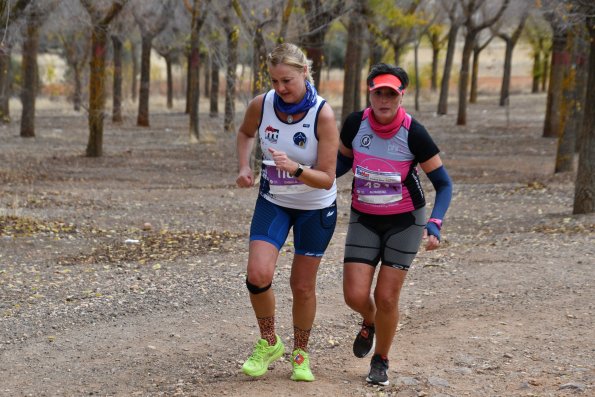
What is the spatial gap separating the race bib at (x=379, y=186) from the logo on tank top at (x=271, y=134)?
0.46 metres

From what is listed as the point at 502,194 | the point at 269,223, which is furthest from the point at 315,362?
the point at 502,194

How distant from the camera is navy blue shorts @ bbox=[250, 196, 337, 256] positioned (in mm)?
4828

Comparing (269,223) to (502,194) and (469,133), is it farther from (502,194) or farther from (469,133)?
(469,133)

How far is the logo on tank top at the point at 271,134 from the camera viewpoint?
4703mm

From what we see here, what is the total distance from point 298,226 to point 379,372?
90cm

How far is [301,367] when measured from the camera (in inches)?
194

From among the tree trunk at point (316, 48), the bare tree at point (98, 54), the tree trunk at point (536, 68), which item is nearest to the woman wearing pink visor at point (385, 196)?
the bare tree at point (98, 54)

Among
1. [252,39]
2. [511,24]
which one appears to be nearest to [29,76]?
[252,39]

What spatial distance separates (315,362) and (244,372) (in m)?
0.64

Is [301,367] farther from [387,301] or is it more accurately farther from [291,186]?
[291,186]


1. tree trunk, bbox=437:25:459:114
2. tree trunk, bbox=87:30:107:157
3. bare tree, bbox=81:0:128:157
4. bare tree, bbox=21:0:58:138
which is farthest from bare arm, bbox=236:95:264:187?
tree trunk, bbox=437:25:459:114

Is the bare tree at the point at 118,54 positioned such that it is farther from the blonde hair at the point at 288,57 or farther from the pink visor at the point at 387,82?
the pink visor at the point at 387,82

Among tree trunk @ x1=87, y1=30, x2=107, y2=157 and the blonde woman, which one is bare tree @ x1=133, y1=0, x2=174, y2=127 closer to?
tree trunk @ x1=87, y1=30, x2=107, y2=157

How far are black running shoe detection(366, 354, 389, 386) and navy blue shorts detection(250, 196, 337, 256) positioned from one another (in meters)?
0.67
